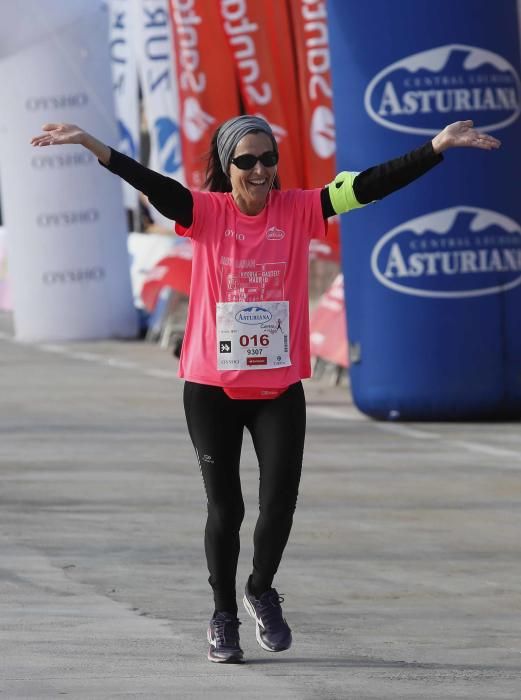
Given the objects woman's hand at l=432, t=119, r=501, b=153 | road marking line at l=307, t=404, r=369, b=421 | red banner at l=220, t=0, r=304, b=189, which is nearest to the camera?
woman's hand at l=432, t=119, r=501, b=153

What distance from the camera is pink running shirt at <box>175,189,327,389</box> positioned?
614 cm

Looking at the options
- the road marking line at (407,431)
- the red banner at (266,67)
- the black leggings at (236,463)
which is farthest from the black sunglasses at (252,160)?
the red banner at (266,67)

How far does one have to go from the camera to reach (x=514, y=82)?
40.8 ft

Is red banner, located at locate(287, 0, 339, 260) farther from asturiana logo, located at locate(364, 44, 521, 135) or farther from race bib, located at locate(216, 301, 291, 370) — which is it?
race bib, located at locate(216, 301, 291, 370)

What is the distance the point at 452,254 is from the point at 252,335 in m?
6.42

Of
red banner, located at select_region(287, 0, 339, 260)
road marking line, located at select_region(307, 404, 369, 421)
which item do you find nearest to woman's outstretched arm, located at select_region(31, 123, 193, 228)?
road marking line, located at select_region(307, 404, 369, 421)

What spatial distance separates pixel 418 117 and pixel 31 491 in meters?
3.75

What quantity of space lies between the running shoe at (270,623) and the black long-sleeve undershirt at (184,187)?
48.1 inches

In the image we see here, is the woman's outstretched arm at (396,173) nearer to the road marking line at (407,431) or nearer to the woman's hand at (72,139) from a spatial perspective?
the woman's hand at (72,139)

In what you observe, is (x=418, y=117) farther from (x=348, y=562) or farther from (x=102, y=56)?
(x=102, y=56)

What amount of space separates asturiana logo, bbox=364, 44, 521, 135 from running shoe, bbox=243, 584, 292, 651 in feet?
21.1

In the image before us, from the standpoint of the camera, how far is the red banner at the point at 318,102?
15500mm

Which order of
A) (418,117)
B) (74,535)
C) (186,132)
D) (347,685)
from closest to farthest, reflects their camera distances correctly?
(347,685), (74,535), (418,117), (186,132)

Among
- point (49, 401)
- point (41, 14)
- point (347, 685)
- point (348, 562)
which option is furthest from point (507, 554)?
point (41, 14)
